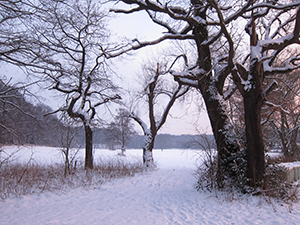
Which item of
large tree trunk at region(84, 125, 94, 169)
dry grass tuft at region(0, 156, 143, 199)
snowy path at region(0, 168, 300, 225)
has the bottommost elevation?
snowy path at region(0, 168, 300, 225)

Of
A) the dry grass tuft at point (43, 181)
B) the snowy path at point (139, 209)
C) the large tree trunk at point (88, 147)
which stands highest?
the large tree trunk at point (88, 147)

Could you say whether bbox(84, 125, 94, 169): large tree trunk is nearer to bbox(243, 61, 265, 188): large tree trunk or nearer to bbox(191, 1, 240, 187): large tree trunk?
bbox(191, 1, 240, 187): large tree trunk

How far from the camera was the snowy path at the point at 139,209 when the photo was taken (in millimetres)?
4215

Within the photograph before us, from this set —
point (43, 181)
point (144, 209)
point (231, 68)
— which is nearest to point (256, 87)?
point (231, 68)

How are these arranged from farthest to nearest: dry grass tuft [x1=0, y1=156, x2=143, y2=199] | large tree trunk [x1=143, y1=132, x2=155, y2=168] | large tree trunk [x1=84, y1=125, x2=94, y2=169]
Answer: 1. large tree trunk [x1=143, y1=132, x2=155, y2=168]
2. large tree trunk [x1=84, y1=125, x2=94, y2=169]
3. dry grass tuft [x1=0, y1=156, x2=143, y2=199]

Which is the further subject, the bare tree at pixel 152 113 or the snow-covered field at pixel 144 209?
the bare tree at pixel 152 113

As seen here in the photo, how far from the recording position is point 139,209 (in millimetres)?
5125

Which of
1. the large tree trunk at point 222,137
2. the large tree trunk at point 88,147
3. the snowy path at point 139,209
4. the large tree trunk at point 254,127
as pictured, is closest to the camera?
the snowy path at point 139,209

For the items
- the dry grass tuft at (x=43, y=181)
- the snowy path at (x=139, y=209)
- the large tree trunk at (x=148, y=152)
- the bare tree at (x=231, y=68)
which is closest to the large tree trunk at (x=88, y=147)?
the dry grass tuft at (x=43, y=181)

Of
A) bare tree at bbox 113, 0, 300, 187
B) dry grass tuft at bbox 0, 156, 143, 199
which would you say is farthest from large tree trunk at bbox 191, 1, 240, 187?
dry grass tuft at bbox 0, 156, 143, 199

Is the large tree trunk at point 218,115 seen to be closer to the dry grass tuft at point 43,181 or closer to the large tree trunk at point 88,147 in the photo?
the dry grass tuft at point 43,181

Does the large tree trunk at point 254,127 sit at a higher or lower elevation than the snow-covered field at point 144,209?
higher

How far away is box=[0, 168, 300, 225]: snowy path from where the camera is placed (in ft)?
13.8

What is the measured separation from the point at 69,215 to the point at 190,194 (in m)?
3.58
